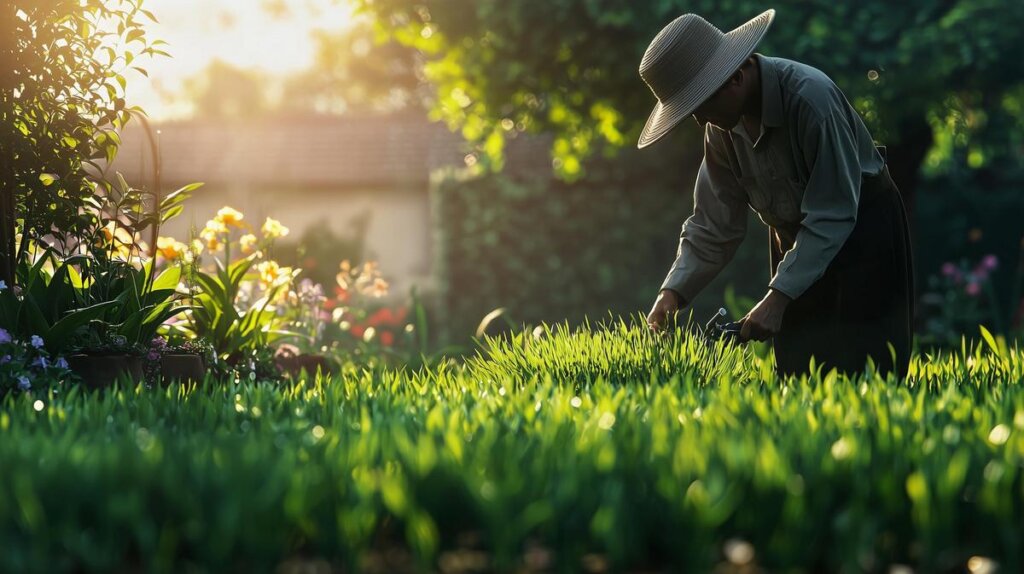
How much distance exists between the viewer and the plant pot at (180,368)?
4.51 metres

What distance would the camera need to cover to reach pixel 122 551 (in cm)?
214

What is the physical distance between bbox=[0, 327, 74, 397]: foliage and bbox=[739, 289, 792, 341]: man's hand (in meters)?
2.37

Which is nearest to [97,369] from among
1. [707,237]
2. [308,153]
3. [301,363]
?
[301,363]

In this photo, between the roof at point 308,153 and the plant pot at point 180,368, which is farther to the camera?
the roof at point 308,153

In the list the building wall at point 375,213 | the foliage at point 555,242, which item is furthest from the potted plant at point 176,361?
the building wall at point 375,213

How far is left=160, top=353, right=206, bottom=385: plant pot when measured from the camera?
14.8 ft

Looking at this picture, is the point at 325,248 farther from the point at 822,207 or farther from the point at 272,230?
the point at 822,207

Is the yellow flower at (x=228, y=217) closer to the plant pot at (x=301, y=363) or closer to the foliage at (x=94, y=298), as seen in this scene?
the plant pot at (x=301, y=363)

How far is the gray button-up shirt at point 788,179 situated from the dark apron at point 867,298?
17 cm

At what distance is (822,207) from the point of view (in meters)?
4.01

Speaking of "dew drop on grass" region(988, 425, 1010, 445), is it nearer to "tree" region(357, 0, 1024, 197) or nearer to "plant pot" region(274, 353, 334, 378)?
"plant pot" region(274, 353, 334, 378)

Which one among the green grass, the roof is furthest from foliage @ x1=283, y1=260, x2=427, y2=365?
the roof

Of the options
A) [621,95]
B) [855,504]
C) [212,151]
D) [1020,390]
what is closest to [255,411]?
[855,504]

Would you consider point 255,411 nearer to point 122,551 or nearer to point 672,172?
point 122,551
